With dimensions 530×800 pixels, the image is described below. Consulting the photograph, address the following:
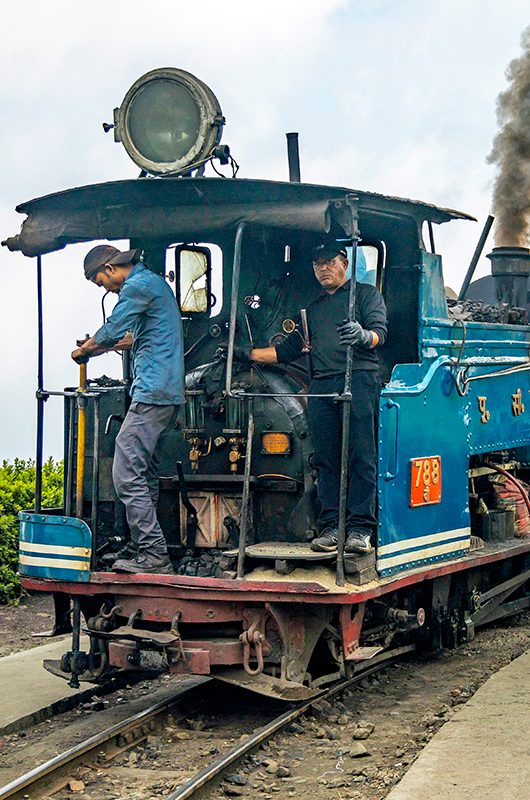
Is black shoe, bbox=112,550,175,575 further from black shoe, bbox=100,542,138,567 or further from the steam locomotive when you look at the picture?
black shoe, bbox=100,542,138,567

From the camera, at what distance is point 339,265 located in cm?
705

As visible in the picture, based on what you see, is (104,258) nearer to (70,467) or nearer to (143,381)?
(143,381)

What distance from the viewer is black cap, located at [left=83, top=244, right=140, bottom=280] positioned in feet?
22.9

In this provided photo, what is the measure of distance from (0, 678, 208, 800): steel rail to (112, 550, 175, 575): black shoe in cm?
78

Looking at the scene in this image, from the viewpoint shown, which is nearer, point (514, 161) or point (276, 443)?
point (276, 443)

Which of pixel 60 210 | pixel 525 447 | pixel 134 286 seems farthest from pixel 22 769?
pixel 525 447

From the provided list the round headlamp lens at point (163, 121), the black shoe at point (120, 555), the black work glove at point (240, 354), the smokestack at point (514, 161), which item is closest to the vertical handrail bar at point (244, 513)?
the black work glove at point (240, 354)

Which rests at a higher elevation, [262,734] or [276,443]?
[276,443]

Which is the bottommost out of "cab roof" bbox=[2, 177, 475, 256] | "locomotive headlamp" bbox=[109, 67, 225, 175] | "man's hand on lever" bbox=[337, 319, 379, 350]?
"man's hand on lever" bbox=[337, 319, 379, 350]

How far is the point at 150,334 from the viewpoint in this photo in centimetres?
691

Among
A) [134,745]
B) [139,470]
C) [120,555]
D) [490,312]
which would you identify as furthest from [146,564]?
[490,312]

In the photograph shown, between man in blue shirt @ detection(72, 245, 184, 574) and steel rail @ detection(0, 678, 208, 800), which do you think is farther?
man in blue shirt @ detection(72, 245, 184, 574)

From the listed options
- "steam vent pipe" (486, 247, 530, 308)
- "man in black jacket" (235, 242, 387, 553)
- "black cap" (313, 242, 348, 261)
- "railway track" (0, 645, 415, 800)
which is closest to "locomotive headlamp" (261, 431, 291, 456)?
"man in black jacket" (235, 242, 387, 553)

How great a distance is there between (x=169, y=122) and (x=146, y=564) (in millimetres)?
2551
